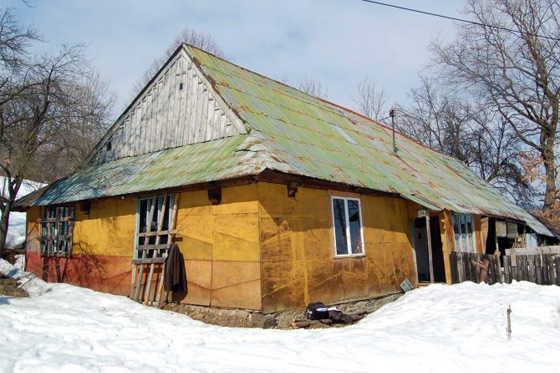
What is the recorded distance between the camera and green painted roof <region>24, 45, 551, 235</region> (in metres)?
9.85

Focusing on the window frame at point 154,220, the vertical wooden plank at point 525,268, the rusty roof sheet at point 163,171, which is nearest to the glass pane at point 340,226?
the rusty roof sheet at point 163,171

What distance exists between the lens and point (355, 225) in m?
11.4

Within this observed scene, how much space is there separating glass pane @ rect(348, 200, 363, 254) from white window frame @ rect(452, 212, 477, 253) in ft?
15.7

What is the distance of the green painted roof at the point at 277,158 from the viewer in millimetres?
9852

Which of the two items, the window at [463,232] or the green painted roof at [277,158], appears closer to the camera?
the green painted roof at [277,158]

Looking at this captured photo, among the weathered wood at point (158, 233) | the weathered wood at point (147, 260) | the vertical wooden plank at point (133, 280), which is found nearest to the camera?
the weathered wood at point (158, 233)

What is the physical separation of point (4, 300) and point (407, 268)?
33.1 feet

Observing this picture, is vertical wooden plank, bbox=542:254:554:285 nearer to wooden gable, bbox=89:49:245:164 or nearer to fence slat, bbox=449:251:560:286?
fence slat, bbox=449:251:560:286

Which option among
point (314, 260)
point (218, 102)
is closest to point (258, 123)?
point (218, 102)

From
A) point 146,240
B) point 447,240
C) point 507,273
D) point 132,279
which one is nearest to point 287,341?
point 146,240

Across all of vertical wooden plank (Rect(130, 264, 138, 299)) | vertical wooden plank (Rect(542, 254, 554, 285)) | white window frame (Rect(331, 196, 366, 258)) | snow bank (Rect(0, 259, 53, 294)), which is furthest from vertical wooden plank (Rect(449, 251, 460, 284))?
snow bank (Rect(0, 259, 53, 294))

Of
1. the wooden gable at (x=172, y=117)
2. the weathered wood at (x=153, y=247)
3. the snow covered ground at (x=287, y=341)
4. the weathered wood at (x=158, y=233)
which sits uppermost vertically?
the wooden gable at (x=172, y=117)

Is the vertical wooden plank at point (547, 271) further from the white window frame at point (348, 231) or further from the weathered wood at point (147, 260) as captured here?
the weathered wood at point (147, 260)

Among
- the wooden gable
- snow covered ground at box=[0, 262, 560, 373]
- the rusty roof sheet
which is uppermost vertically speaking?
the wooden gable
